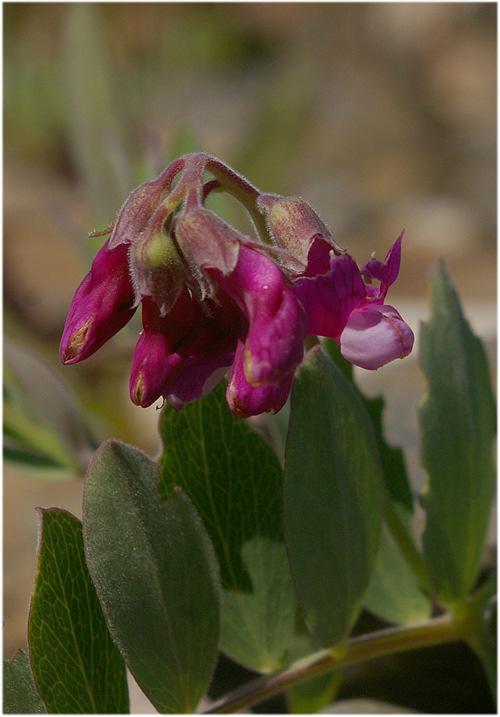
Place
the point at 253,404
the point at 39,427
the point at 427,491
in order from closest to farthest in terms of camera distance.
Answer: the point at 253,404 → the point at 427,491 → the point at 39,427

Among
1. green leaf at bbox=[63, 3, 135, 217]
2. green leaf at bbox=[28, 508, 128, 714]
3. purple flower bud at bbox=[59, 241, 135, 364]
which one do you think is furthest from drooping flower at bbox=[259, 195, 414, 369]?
green leaf at bbox=[63, 3, 135, 217]

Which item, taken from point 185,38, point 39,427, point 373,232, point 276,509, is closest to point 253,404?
point 276,509

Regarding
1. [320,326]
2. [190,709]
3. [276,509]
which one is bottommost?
[190,709]

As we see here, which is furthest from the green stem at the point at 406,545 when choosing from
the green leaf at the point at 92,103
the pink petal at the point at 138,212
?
the green leaf at the point at 92,103

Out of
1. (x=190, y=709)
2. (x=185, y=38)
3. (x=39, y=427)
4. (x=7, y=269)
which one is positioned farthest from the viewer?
(x=185, y=38)

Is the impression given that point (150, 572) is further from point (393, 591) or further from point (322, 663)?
point (393, 591)

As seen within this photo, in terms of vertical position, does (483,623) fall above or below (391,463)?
below

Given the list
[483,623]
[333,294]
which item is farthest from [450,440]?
[333,294]

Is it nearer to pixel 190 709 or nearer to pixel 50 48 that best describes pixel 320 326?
pixel 190 709
